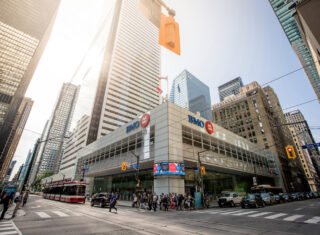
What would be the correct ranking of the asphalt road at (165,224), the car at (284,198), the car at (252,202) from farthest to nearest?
the car at (284,198), the car at (252,202), the asphalt road at (165,224)

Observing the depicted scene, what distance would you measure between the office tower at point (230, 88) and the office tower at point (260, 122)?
9409 centimetres

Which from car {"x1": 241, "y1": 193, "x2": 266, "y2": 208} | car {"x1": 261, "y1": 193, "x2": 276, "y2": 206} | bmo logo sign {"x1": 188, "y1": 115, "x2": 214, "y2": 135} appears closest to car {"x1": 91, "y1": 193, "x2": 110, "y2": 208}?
car {"x1": 241, "y1": 193, "x2": 266, "y2": 208}

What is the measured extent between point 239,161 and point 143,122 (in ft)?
80.8

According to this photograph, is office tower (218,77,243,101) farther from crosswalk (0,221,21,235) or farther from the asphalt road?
crosswalk (0,221,21,235)

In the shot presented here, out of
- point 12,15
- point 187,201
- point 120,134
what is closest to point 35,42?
point 12,15

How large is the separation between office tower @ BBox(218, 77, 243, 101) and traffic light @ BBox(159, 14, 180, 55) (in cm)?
18690

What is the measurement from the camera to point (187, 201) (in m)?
18.7

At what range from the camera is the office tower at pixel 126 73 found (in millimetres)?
74438

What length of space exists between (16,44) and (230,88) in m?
190

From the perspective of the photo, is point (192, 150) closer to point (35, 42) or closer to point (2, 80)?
point (2, 80)

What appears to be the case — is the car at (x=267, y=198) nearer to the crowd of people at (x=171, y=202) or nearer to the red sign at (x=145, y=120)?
the crowd of people at (x=171, y=202)

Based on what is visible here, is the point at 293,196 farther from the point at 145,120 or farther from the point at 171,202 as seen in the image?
the point at 145,120

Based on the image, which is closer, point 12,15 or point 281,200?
point 281,200

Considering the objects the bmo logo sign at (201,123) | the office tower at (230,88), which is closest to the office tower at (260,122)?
the bmo logo sign at (201,123)
